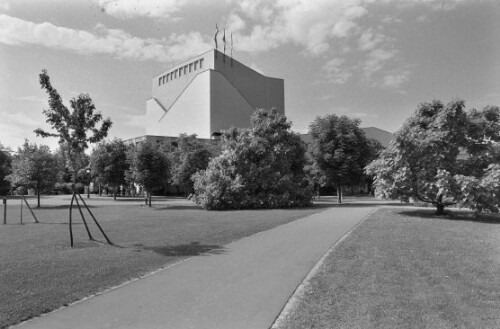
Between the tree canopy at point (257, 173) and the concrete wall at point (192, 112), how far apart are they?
52.3 metres

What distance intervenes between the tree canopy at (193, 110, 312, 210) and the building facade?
47.4 metres

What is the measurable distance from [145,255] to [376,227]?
818 cm

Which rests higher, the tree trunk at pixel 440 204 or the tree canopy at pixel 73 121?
the tree canopy at pixel 73 121

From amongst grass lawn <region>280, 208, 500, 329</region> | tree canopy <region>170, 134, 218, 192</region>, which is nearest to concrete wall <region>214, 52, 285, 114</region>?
tree canopy <region>170, 134, 218, 192</region>

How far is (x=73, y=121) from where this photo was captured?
→ 1138 centimetres

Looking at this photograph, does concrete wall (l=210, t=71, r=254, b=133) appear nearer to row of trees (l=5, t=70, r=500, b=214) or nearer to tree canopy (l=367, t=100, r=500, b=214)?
row of trees (l=5, t=70, r=500, b=214)

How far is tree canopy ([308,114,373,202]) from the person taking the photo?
31.9m

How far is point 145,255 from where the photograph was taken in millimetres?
8867

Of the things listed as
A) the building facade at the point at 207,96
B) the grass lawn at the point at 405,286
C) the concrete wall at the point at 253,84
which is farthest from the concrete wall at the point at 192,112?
the grass lawn at the point at 405,286

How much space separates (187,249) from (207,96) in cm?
7321

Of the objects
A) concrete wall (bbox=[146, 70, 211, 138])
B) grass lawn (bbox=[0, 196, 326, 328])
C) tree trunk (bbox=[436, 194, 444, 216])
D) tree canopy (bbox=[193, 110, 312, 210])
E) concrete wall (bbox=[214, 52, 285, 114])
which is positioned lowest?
grass lawn (bbox=[0, 196, 326, 328])

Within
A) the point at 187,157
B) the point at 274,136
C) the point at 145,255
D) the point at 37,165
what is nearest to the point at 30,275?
the point at 145,255

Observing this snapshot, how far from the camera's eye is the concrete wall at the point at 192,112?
8144cm

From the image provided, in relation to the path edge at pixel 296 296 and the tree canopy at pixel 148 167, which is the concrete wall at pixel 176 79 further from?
the path edge at pixel 296 296
